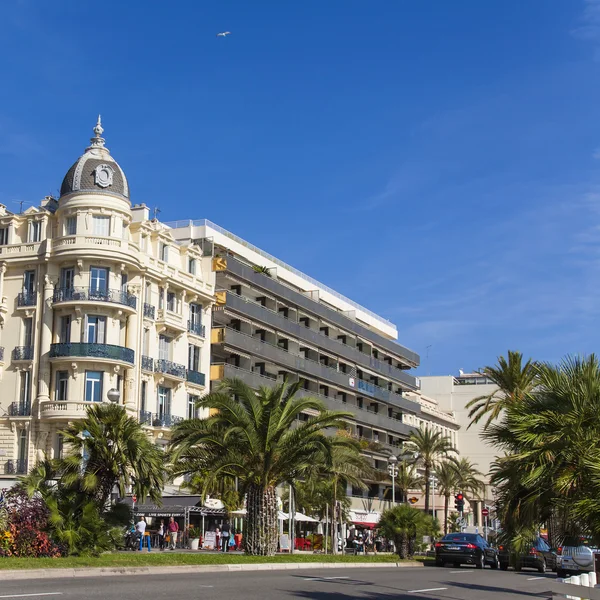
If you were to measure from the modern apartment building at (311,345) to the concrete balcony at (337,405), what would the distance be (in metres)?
0.07

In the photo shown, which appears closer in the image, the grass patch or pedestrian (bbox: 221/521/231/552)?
the grass patch

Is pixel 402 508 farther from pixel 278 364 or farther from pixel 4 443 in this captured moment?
pixel 278 364

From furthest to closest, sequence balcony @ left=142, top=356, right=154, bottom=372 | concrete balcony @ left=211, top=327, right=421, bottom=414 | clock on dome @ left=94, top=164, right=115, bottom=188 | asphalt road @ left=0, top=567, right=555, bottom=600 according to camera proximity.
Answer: concrete balcony @ left=211, top=327, right=421, bottom=414
balcony @ left=142, top=356, right=154, bottom=372
clock on dome @ left=94, top=164, right=115, bottom=188
asphalt road @ left=0, top=567, right=555, bottom=600

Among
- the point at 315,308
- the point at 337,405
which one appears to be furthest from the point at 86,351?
the point at 337,405

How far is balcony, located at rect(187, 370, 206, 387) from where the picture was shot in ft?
187

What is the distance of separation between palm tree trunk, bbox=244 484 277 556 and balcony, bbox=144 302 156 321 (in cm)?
2200

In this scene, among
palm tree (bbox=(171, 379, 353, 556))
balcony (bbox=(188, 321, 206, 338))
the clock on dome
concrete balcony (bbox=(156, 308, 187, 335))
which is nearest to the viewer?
palm tree (bbox=(171, 379, 353, 556))

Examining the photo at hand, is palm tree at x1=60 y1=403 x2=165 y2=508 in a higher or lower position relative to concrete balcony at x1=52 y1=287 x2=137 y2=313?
lower

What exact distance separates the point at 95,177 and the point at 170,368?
1154cm

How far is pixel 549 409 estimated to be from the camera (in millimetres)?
16828

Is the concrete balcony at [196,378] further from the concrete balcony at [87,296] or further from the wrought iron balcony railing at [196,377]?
the concrete balcony at [87,296]

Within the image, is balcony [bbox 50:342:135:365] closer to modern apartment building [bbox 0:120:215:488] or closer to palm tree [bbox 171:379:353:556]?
modern apartment building [bbox 0:120:215:488]

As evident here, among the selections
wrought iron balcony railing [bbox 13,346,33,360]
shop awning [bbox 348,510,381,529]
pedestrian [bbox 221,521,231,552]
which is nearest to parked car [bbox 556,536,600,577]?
pedestrian [bbox 221,521,231,552]

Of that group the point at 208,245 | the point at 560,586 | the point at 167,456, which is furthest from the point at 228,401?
the point at 208,245
